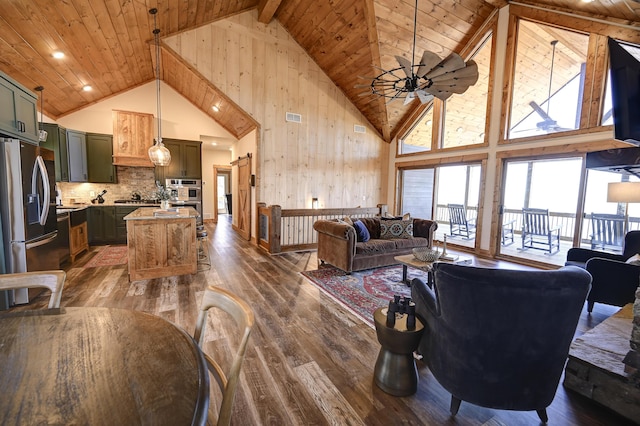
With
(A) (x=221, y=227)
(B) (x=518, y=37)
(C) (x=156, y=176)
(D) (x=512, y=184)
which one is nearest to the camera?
(B) (x=518, y=37)

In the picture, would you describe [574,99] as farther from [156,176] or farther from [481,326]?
[156,176]

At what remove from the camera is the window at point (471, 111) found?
5.80 metres

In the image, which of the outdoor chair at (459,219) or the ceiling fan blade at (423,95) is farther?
the outdoor chair at (459,219)

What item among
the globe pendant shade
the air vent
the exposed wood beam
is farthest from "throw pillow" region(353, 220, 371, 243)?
the exposed wood beam

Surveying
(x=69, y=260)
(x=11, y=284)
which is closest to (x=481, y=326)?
(x=11, y=284)

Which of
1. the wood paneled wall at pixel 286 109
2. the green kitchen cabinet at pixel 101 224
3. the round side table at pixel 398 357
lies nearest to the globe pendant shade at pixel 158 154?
the wood paneled wall at pixel 286 109

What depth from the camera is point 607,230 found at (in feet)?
14.6

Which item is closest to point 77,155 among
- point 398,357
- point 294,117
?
point 294,117

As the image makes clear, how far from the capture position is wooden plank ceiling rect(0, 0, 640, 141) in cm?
361

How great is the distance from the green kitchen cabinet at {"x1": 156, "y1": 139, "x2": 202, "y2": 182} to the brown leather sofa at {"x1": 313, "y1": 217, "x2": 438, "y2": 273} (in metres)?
4.46

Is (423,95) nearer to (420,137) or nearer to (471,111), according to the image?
(471,111)

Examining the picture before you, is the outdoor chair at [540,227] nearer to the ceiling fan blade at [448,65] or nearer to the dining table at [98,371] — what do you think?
the ceiling fan blade at [448,65]

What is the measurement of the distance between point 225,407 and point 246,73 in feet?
20.4

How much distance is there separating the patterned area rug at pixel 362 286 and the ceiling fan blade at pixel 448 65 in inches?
105
